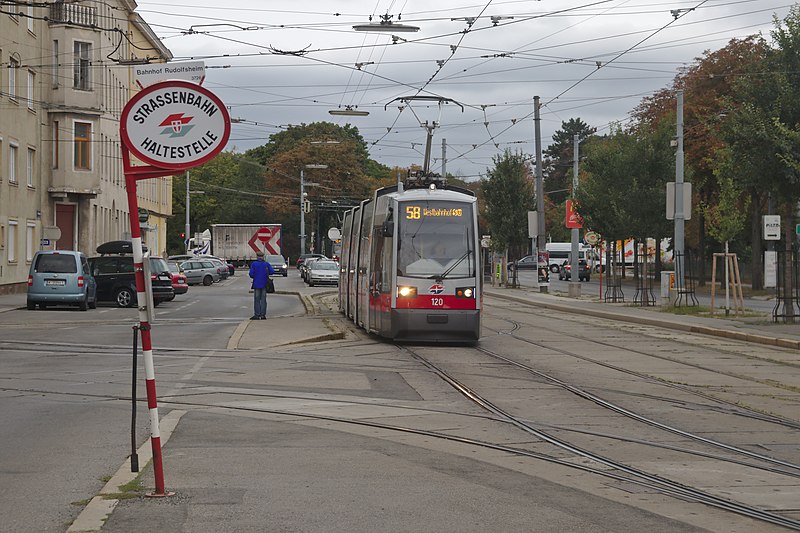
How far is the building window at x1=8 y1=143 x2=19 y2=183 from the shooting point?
4606cm

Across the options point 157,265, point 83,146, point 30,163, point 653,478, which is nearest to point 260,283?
point 157,265

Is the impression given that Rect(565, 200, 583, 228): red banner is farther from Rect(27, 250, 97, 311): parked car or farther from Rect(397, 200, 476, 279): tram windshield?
Rect(397, 200, 476, 279): tram windshield

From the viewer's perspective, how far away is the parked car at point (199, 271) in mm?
66688

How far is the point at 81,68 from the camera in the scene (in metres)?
53.4

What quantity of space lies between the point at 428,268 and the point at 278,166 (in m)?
88.4

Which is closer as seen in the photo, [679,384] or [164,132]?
[164,132]

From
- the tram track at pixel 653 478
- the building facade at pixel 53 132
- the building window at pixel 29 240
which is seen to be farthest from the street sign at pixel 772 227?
the building window at pixel 29 240

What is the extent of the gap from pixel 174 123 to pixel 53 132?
4687 centimetres

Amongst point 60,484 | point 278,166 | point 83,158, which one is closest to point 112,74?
point 83,158

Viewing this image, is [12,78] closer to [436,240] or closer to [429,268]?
[436,240]

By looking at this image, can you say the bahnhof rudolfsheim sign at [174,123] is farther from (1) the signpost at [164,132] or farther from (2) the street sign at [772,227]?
(2) the street sign at [772,227]

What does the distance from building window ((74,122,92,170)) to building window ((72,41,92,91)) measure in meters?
1.79

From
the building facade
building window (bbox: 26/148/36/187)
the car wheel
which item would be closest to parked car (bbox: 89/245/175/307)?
the car wheel

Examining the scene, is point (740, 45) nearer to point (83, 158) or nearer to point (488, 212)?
point (488, 212)
